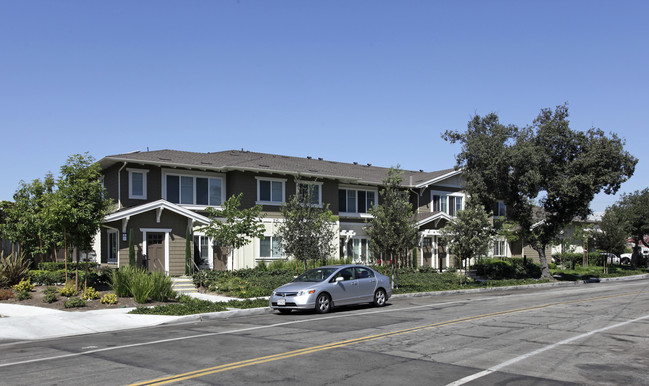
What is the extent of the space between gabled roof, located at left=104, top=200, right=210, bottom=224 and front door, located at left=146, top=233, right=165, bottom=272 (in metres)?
1.40

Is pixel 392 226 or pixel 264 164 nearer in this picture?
pixel 392 226

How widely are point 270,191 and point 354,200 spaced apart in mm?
6847

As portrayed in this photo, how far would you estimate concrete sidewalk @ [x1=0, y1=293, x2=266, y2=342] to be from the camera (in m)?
14.2

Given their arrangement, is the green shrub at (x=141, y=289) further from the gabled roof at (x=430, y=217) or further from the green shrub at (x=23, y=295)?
the gabled roof at (x=430, y=217)

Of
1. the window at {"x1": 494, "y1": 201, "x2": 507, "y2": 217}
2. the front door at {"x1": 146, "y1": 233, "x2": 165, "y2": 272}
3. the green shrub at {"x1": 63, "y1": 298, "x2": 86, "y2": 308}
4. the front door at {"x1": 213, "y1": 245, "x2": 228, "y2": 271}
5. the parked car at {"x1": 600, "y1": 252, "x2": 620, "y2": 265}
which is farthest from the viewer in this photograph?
the parked car at {"x1": 600, "y1": 252, "x2": 620, "y2": 265}

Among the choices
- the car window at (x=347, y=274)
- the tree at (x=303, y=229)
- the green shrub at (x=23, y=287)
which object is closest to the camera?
the car window at (x=347, y=274)

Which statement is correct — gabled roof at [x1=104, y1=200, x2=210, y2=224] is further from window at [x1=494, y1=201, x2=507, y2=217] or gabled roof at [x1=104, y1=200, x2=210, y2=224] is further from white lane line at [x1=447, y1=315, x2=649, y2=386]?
window at [x1=494, y1=201, x2=507, y2=217]

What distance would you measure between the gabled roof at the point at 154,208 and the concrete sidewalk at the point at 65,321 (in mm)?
7323

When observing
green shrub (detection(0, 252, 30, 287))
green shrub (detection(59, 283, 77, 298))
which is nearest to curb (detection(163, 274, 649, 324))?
green shrub (detection(59, 283, 77, 298))

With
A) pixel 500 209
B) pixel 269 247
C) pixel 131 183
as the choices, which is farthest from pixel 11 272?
pixel 500 209

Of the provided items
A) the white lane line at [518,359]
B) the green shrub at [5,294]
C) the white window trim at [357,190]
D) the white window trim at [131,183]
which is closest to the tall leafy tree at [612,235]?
the white window trim at [357,190]

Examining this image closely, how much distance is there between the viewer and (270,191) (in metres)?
31.7

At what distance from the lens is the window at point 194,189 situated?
28938mm

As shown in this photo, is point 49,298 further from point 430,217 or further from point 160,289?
point 430,217
